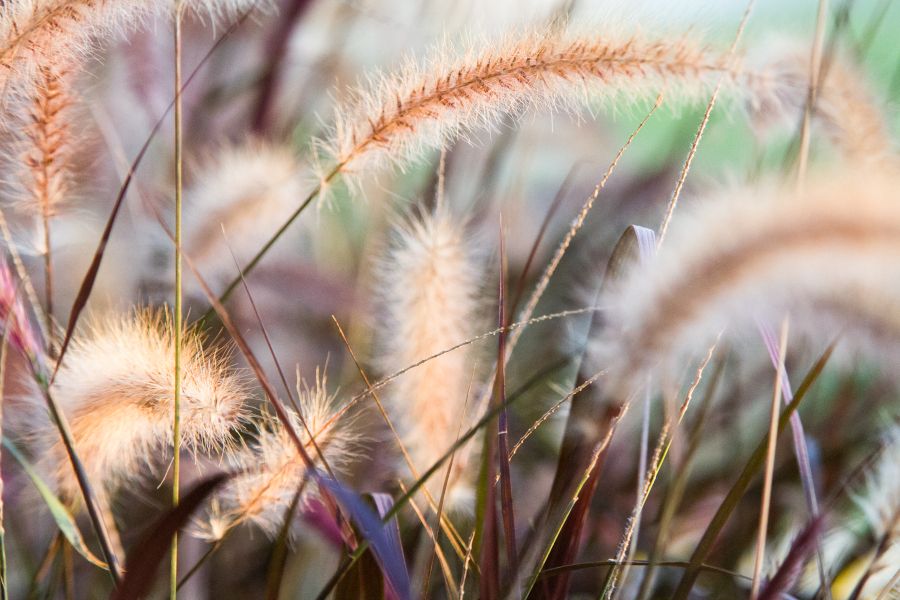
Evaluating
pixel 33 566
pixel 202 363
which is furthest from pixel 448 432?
pixel 33 566

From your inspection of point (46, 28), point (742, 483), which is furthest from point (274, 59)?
point (742, 483)

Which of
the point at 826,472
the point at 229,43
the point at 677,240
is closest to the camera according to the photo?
the point at 677,240

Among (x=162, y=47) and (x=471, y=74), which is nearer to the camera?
(x=471, y=74)

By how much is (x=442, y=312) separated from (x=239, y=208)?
0.18 metres

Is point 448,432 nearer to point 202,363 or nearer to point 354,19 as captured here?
point 202,363

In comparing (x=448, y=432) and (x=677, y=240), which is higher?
(x=677, y=240)

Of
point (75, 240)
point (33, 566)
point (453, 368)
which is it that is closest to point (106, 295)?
point (75, 240)

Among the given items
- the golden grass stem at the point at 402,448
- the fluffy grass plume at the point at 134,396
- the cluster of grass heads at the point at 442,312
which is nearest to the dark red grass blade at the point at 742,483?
the cluster of grass heads at the point at 442,312

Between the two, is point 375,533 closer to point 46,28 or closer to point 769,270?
point 769,270

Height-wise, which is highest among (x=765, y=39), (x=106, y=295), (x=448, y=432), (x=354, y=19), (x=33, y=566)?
(x=354, y=19)

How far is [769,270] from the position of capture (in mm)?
266

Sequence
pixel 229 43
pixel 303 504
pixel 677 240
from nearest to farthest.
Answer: pixel 677 240
pixel 303 504
pixel 229 43

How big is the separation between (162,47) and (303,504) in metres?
0.46

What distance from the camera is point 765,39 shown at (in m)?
0.49
